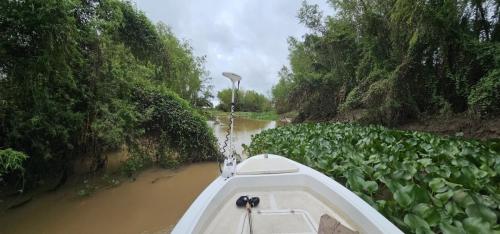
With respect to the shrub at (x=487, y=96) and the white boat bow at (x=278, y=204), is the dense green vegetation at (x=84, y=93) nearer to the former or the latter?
the white boat bow at (x=278, y=204)

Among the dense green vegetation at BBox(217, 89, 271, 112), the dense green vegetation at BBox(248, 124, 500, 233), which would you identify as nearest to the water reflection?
the dense green vegetation at BBox(248, 124, 500, 233)

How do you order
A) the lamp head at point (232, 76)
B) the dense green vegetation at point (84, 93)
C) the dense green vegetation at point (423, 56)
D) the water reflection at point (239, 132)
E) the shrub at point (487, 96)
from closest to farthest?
the lamp head at point (232, 76), the dense green vegetation at point (84, 93), the shrub at point (487, 96), the dense green vegetation at point (423, 56), the water reflection at point (239, 132)

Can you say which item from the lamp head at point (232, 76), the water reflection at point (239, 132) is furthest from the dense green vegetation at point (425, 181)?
the water reflection at point (239, 132)

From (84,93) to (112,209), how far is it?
2061 mm

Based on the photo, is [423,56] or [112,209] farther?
[423,56]

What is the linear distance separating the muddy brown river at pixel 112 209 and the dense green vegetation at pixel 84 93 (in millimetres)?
523

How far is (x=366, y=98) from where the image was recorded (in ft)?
30.5

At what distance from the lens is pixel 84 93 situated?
5.06 m

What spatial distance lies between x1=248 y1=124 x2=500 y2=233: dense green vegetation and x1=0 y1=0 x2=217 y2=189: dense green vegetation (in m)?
3.37

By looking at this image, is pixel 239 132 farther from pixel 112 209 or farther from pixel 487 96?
pixel 112 209

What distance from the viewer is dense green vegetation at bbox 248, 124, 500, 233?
6.42 ft

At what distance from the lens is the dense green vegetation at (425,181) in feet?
6.42

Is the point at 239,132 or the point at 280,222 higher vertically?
the point at 239,132

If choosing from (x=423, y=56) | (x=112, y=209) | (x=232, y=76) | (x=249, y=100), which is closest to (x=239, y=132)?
(x=423, y=56)
